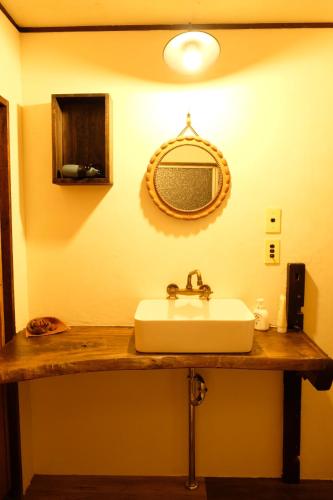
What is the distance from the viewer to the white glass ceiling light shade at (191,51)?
162 centimetres

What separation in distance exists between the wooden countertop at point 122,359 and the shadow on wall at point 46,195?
0.58 m

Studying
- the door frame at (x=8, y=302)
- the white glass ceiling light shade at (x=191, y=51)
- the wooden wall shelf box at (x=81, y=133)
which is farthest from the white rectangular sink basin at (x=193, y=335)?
the white glass ceiling light shade at (x=191, y=51)

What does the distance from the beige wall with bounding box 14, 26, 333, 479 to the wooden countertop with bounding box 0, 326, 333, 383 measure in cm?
33

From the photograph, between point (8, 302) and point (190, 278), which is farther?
point (190, 278)

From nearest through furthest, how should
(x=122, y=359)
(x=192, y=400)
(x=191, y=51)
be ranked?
(x=122, y=359) → (x=191, y=51) → (x=192, y=400)

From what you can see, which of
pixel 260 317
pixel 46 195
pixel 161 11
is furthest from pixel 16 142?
pixel 260 317

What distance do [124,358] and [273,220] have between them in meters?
0.98

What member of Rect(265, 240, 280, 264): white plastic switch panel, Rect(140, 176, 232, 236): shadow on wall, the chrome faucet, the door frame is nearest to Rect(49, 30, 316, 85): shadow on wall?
the door frame

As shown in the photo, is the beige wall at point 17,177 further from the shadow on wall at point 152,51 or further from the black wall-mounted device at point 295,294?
the black wall-mounted device at point 295,294

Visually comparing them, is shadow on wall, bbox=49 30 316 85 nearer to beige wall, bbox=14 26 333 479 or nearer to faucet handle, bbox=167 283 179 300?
beige wall, bbox=14 26 333 479

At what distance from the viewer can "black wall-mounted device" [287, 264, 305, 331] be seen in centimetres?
188

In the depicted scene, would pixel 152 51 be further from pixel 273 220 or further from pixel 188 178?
pixel 273 220

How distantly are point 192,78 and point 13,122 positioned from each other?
2.85ft

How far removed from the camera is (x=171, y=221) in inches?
75.6
